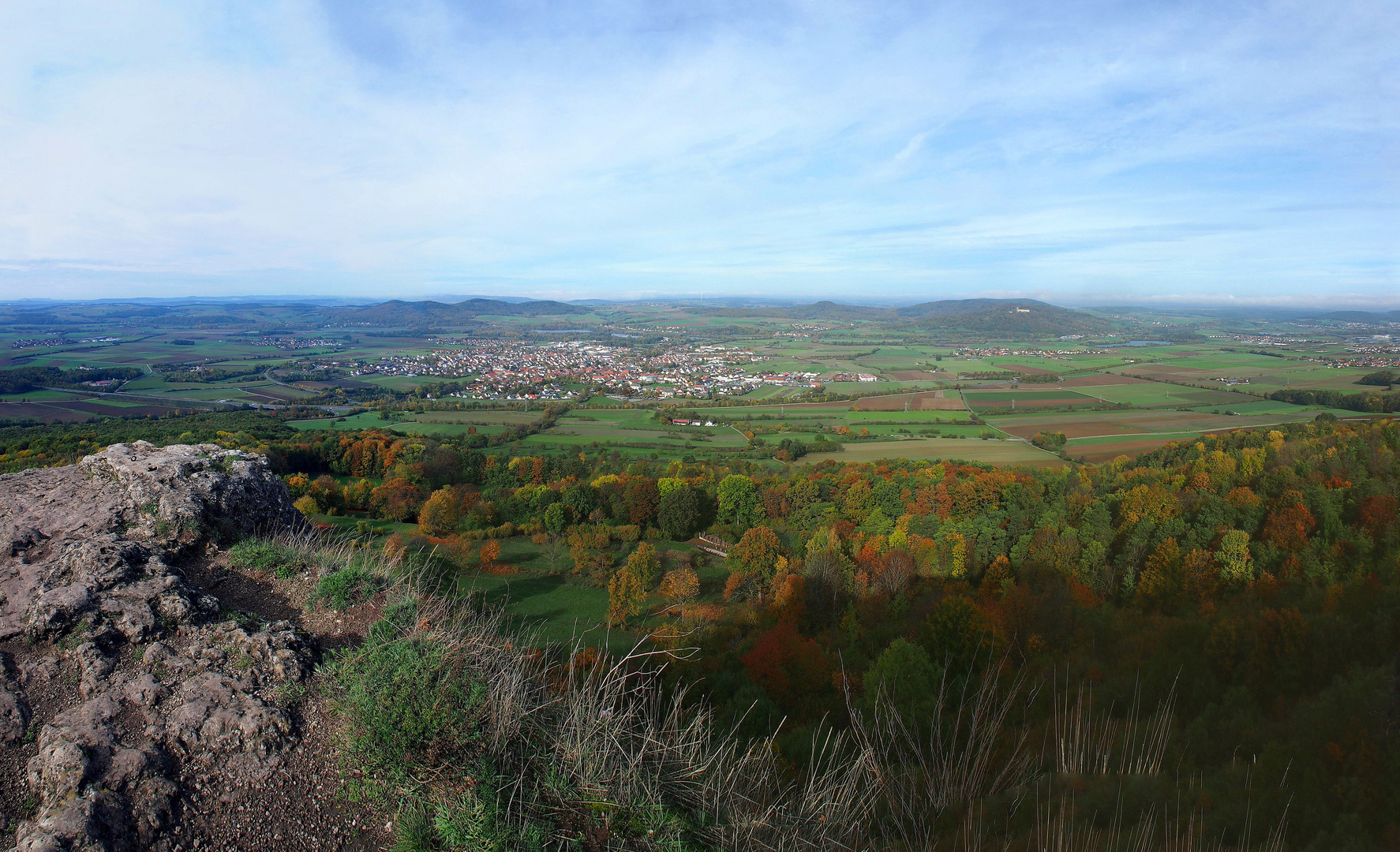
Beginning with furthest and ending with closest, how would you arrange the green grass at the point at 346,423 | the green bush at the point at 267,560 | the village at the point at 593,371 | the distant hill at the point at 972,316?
the distant hill at the point at 972,316 < the village at the point at 593,371 < the green grass at the point at 346,423 < the green bush at the point at 267,560

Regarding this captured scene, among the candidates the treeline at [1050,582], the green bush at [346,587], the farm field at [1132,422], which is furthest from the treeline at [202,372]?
the farm field at [1132,422]

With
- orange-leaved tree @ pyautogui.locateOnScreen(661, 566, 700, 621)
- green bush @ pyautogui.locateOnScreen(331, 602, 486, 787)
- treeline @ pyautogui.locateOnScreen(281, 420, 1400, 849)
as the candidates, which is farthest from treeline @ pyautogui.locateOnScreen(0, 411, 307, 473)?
green bush @ pyautogui.locateOnScreen(331, 602, 486, 787)

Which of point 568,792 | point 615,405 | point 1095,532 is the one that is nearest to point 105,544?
point 568,792

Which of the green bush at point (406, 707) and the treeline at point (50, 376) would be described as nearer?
the green bush at point (406, 707)

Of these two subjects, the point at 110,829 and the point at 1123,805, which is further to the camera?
the point at 1123,805

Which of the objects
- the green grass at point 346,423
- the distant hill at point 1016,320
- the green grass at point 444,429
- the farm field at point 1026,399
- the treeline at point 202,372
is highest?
the distant hill at point 1016,320

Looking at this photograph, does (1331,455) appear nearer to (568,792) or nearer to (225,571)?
(568,792)

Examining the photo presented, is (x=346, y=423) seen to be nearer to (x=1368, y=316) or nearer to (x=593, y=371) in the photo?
(x=593, y=371)

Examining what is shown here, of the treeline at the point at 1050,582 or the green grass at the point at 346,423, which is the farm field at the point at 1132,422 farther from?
the green grass at the point at 346,423
